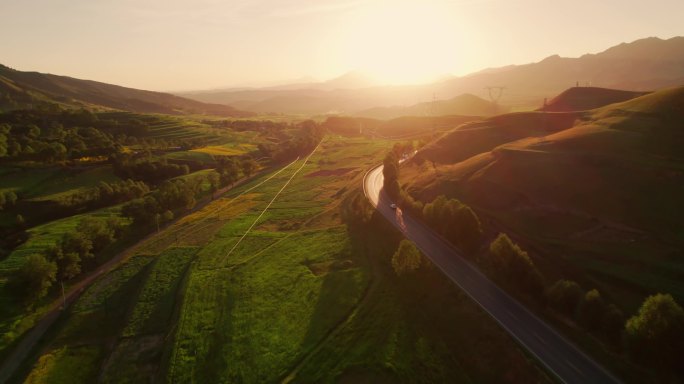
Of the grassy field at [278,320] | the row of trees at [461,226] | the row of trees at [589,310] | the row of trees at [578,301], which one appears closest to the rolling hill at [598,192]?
the row of trees at [578,301]

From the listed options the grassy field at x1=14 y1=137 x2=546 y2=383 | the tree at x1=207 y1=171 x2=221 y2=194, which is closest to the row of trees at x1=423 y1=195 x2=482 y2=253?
the grassy field at x1=14 y1=137 x2=546 y2=383

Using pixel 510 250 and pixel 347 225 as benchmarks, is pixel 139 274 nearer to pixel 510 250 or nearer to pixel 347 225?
pixel 347 225

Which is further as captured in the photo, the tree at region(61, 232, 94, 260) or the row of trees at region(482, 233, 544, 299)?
the tree at region(61, 232, 94, 260)

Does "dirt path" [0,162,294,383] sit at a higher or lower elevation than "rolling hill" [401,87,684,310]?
lower

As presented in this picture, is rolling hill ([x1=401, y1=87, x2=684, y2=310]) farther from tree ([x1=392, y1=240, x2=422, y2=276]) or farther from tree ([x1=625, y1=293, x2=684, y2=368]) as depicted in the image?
tree ([x1=392, y1=240, x2=422, y2=276])

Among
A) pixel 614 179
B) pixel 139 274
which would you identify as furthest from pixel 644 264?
pixel 139 274

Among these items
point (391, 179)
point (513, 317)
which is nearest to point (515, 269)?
point (513, 317)
